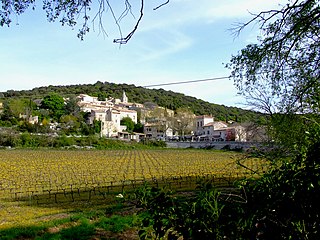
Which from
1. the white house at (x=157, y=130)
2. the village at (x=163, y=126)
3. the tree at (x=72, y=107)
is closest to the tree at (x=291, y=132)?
the village at (x=163, y=126)

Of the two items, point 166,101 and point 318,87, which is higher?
point 166,101

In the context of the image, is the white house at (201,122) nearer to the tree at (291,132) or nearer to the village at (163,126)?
the village at (163,126)

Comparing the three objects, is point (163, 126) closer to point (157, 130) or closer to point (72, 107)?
point (157, 130)

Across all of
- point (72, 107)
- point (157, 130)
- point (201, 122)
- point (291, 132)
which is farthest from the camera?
point (157, 130)

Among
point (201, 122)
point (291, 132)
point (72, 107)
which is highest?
point (72, 107)

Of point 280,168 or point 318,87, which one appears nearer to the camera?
point 280,168

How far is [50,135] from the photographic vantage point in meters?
56.8

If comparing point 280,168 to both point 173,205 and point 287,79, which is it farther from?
point 287,79

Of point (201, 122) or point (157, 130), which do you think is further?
point (157, 130)

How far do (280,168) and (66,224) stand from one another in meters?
6.38

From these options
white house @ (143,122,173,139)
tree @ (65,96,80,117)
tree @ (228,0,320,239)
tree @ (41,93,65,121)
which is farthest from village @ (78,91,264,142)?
tree @ (228,0,320,239)

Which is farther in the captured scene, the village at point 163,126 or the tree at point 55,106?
the village at point 163,126

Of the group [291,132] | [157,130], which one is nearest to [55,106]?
[157,130]

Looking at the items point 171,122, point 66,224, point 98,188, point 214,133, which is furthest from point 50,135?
point 66,224
